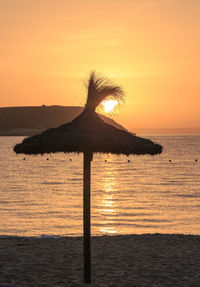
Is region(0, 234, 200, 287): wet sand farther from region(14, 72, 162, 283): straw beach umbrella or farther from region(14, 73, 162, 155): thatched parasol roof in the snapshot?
region(14, 73, 162, 155): thatched parasol roof

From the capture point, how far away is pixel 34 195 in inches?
1741

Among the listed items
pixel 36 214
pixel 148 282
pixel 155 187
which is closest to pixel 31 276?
pixel 148 282

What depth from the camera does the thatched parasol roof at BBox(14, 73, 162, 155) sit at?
9984 millimetres

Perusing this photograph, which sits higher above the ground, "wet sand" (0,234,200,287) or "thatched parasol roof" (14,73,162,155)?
"thatched parasol roof" (14,73,162,155)

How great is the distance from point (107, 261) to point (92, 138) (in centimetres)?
448

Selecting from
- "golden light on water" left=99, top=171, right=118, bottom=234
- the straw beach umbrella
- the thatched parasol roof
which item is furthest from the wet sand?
"golden light on water" left=99, top=171, right=118, bottom=234

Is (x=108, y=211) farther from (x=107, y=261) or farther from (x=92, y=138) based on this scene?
(x=92, y=138)

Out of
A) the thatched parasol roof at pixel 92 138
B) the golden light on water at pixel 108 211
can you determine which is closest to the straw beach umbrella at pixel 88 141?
the thatched parasol roof at pixel 92 138

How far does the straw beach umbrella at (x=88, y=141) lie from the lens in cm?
1000

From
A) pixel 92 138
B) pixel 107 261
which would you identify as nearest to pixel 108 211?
pixel 107 261

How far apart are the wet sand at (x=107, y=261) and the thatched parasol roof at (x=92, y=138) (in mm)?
2918

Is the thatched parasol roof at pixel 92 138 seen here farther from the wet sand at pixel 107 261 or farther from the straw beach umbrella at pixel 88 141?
the wet sand at pixel 107 261

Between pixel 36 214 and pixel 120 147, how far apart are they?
861 inches

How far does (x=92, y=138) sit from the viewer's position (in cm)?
998
